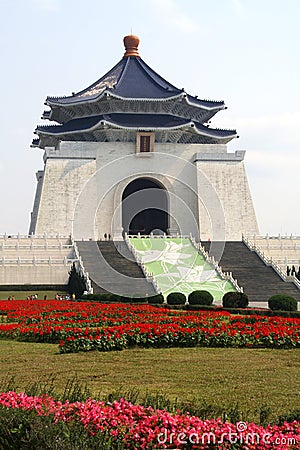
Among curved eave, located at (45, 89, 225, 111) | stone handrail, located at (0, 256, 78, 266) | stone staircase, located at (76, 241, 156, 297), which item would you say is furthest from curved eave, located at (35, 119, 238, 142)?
stone handrail, located at (0, 256, 78, 266)

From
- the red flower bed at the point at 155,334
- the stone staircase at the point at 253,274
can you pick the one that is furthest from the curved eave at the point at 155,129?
the red flower bed at the point at 155,334

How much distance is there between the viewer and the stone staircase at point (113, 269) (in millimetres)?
25406

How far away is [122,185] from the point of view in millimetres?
39594

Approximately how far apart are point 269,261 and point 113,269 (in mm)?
6670

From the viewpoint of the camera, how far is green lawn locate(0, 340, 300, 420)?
23.9 feet

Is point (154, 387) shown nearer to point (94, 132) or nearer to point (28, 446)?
point (28, 446)

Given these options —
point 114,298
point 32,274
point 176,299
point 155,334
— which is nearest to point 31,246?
point 32,274

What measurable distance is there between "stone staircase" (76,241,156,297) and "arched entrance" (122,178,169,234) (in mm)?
8933

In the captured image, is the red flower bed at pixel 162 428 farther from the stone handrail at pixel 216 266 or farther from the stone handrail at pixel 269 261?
the stone handrail at pixel 269 261

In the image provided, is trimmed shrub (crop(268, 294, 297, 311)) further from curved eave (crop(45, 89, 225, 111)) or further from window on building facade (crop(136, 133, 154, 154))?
window on building facade (crop(136, 133, 154, 154))

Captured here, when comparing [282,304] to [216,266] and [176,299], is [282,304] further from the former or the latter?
[216,266]

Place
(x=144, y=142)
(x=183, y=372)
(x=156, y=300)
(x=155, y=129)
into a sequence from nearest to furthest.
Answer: (x=183, y=372), (x=156, y=300), (x=155, y=129), (x=144, y=142)

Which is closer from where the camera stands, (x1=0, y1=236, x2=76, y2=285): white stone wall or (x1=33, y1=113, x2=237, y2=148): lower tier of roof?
(x1=0, y1=236, x2=76, y2=285): white stone wall

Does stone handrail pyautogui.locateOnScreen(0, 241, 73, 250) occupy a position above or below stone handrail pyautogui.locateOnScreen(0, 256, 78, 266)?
above
